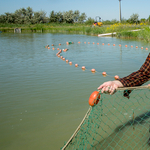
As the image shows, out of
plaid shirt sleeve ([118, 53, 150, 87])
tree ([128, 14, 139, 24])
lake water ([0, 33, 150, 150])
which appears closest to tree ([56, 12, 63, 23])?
tree ([128, 14, 139, 24])

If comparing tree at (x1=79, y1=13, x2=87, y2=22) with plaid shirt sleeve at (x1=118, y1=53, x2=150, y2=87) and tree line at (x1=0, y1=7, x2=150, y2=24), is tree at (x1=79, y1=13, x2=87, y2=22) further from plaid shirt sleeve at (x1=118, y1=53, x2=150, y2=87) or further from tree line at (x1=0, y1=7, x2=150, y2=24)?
plaid shirt sleeve at (x1=118, y1=53, x2=150, y2=87)

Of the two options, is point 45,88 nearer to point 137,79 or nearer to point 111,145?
point 111,145

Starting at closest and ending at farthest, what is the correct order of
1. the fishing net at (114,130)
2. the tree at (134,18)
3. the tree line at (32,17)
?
the fishing net at (114,130) < the tree at (134,18) < the tree line at (32,17)

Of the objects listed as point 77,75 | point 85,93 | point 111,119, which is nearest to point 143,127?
point 111,119

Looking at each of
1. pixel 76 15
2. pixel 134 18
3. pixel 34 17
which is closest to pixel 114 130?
pixel 134 18

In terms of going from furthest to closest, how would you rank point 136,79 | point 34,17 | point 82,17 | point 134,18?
1. point 82,17
2. point 34,17
3. point 134,18
4. point 136,79

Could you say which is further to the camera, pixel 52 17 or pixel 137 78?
pixel 52 17

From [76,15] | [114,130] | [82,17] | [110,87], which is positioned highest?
[76,15]

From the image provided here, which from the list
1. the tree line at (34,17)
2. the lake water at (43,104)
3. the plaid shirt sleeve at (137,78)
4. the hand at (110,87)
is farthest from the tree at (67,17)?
the hand at (110,87)

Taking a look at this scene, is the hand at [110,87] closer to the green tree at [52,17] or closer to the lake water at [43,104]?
the lake water at [43,104]

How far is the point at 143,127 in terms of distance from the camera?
11.7 ft

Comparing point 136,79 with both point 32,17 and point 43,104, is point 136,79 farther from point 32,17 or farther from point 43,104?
point 32,17

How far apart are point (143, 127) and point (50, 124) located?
1.90 meters

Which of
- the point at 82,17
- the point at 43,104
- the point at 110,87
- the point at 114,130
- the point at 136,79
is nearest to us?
the point at 110,87
